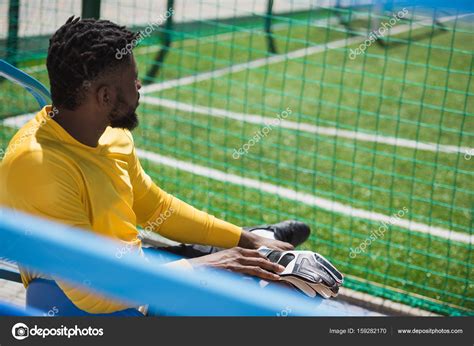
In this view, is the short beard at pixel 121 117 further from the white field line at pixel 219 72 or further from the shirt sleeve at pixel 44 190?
the white field line at pixel 219 72

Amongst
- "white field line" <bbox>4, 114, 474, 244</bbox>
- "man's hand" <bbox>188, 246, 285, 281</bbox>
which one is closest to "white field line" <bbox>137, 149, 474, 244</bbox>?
"white field line" <bbox>4, 114, 474, 244</bbox>

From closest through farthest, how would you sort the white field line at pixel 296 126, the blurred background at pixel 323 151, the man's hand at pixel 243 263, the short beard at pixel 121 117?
1. the man's hand at pixel 243 263
2. the short beard at pixel 121 117
3. the blurred background at pixel 323 151
4. the white field line at pixel 296 126

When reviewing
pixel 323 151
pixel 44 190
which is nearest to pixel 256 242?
pixel 44 190

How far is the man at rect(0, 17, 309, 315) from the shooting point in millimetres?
2332

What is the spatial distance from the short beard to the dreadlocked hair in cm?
12

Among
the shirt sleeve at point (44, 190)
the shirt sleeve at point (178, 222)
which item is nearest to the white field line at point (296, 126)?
the shirt sleeve at point (178, 222)

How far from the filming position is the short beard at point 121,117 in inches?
101

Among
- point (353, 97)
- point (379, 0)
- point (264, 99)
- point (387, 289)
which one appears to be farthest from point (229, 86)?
point (379, 0)

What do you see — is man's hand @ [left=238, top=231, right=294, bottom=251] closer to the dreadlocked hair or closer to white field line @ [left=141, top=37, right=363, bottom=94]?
the dreadlocked hair

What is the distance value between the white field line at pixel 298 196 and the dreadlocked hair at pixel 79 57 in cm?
299

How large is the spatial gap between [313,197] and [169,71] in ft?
11.4

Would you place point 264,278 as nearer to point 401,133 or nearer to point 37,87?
point 37,87

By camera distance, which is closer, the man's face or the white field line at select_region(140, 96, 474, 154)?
the man's face

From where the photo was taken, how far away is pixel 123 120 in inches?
103
